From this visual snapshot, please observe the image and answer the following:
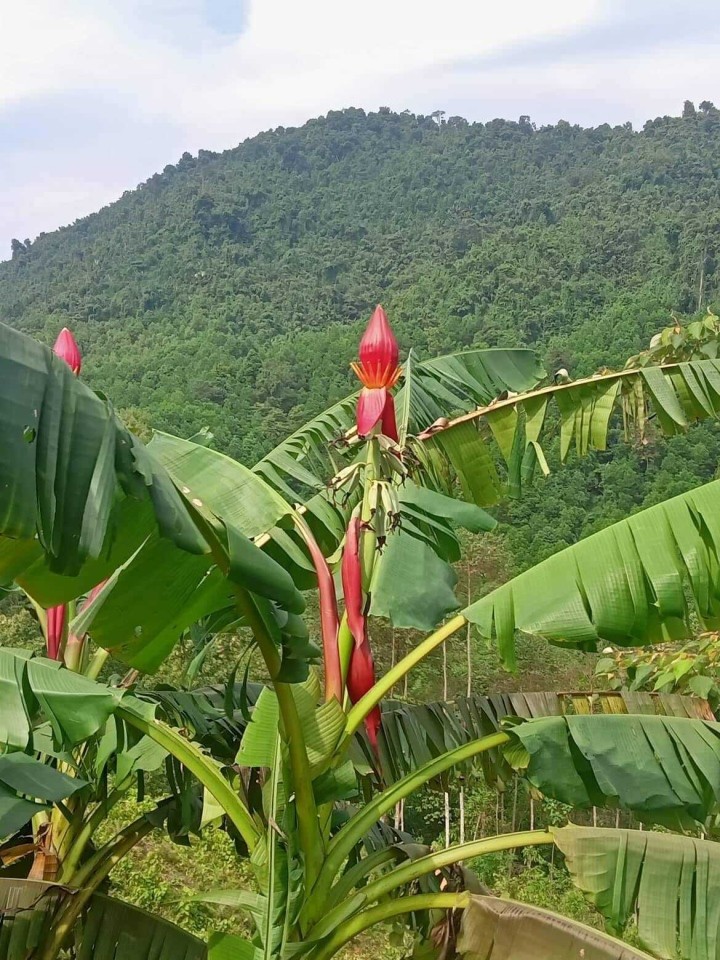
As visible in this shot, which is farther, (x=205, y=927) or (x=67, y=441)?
(x=205, y=927)

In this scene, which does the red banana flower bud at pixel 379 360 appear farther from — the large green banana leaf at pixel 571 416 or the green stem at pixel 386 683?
the large green banana leaf at pixel 571 416

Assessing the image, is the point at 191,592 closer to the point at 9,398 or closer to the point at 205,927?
the point at 9,398

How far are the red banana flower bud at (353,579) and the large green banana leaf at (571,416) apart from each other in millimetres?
1074

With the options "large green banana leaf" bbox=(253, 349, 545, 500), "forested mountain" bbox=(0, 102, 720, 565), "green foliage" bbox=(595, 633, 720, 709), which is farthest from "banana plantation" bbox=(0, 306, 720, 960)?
"forested mountain" bbox=(0, 102, 720, 565)

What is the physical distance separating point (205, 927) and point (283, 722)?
3856 mm

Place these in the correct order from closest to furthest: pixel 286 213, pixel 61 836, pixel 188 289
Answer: pixel 61 836
pixel 188 289
pixel 286 213

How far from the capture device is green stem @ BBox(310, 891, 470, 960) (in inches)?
95.4

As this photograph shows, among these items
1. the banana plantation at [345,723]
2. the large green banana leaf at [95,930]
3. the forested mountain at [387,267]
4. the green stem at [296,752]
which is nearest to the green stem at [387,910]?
the banana plantation at [345,723]

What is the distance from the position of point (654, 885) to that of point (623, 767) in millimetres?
306

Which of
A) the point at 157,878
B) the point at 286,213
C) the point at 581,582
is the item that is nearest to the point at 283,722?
the point at 581,582

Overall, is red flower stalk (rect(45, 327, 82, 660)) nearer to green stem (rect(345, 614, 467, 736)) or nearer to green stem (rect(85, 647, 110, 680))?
green stem (rect(85, 647, 110, 680))

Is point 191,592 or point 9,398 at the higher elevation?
point 9,398

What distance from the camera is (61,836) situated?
3.06 m

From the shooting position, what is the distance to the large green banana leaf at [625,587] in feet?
7.14
